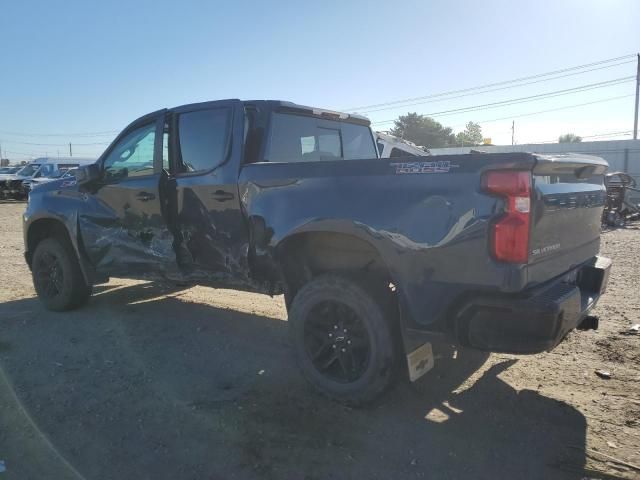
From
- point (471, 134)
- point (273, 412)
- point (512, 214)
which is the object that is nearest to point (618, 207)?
point (512, 214)

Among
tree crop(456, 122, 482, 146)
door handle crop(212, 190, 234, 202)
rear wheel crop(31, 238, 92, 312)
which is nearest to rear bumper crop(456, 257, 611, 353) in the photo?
door handle crop(212, 190, 234, 202)

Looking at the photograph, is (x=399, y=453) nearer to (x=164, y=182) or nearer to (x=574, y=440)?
(x=574, y=440)

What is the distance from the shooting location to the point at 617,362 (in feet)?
14.1

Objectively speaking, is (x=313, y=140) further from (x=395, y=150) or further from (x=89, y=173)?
(x=89, y=173)

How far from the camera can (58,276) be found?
6020 mm

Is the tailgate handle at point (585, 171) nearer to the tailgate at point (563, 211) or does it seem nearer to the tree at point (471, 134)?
the tailgate at point (563, 211)

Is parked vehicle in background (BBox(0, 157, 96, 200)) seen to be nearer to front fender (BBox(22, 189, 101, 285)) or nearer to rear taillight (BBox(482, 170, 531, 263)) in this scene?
front fender (BBox(22, 189, 101, 285))

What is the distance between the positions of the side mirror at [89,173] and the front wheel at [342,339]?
9.40 feet

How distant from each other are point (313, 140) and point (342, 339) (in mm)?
2022

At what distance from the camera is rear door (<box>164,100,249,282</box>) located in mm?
4273

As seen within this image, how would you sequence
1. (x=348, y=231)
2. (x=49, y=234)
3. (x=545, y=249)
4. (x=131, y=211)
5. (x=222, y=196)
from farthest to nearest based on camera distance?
1. (x=49, y=234)
2. (x=131, y=211)
3. (x=222, y=196)
4. (x=348, y=231)
5. (x=545, y=249)

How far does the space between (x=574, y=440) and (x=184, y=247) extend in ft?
11.3

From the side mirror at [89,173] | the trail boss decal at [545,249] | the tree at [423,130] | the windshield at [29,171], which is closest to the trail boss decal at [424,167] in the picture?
the trail boss decal at [545,249]

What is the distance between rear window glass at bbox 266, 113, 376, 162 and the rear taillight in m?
2.12
